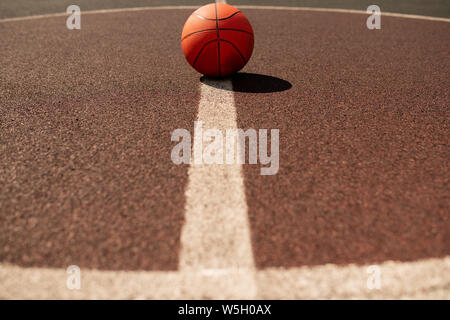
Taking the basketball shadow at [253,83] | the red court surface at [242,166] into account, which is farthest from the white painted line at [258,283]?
the basketball shadow at [253,83]

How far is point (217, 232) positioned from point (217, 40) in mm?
2399

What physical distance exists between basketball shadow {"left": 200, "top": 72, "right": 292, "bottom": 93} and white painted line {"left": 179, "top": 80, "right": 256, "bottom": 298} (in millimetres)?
1273

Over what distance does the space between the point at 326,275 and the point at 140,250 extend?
0.85 meters

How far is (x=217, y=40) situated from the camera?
3.77m

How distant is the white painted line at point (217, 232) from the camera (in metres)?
1.68

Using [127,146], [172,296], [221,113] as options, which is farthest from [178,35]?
[172,296]

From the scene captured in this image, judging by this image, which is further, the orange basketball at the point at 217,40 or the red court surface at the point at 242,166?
the orange basketball at the point at 217,40

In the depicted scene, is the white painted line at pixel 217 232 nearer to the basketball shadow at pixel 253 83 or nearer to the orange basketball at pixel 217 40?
the basketball shadow at pixel 253 83

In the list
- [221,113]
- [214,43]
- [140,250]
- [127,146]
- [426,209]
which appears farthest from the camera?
[214,43]

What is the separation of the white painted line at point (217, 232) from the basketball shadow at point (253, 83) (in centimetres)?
127

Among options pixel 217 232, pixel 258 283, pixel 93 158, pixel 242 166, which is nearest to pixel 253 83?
pixel 242 166

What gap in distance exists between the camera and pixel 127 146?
2.67 metres

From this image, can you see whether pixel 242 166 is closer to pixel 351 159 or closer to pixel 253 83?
pixel 351 159
